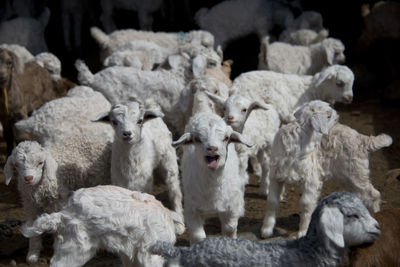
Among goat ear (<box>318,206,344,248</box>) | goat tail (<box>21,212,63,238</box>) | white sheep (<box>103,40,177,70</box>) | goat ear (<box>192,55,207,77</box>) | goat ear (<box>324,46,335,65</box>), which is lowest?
goat tail (<box>21,212,63,238</box>)

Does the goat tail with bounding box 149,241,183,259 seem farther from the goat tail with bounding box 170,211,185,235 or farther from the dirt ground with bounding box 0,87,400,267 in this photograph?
the dirt ground with bounding box 0,87,400,267

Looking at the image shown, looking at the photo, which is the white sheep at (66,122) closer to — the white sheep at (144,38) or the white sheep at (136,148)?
the white sheep at (136,148)

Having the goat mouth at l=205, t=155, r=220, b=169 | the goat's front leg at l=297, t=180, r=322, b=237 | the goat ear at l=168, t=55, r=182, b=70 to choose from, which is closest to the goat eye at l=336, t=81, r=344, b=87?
the goat ear at l=168, t=55, r=182, b=70

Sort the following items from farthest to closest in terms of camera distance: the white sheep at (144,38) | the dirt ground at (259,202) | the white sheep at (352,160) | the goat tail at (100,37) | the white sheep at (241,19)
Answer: the white sheep at (241,19), the goat tail at (100,37), the white sheep at (144,38), the dirt ground at (259,202), the white sheep at (352,160)

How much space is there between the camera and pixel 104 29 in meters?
12.3

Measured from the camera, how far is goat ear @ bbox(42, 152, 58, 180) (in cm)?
578

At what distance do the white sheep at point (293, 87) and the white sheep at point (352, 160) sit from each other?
1.57 metres

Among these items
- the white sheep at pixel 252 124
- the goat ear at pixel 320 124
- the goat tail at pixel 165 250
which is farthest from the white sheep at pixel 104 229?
the white sheep at pixel 252 124

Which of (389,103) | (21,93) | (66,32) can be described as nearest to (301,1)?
(389,103)

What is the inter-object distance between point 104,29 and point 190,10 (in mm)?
1881

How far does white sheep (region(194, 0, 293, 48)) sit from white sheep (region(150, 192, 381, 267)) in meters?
7.50

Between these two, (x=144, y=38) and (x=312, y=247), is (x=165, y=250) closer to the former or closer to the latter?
(x=312, y=247)

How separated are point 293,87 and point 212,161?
3.06 m

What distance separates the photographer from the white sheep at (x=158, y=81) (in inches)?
308
